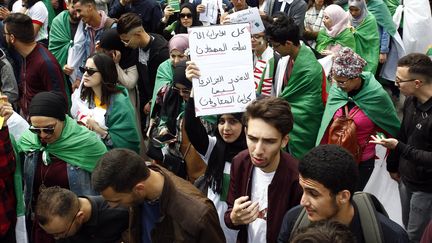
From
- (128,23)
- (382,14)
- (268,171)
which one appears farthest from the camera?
(382,14)

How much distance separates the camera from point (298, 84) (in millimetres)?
5793

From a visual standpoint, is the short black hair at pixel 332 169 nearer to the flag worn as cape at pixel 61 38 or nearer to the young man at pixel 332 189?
the young man at pixel 332 189

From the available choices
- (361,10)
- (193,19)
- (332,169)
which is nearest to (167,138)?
(332,169)

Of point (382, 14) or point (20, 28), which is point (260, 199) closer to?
point (20, 28)

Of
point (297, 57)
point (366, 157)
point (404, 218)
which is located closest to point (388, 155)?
point (366, 157)

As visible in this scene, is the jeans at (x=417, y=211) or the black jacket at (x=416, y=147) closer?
Result: the black jacket at (x=416, y=147)

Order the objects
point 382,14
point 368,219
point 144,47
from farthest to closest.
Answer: point 382,14 < point 144,47 < point 368,219

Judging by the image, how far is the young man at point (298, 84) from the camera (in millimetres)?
5750

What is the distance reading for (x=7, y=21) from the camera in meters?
6.57

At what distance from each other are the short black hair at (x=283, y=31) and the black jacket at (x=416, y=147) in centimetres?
131

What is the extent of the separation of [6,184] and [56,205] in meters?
1.02

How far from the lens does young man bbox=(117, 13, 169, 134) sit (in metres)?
6.79

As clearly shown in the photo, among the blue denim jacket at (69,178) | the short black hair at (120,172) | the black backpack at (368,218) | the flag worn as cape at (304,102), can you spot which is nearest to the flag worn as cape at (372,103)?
the flag worn as cape at (304,102)

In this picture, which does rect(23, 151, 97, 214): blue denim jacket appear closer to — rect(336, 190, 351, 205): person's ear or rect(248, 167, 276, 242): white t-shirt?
rect(248, 167, 276, 242): white t-shirt
